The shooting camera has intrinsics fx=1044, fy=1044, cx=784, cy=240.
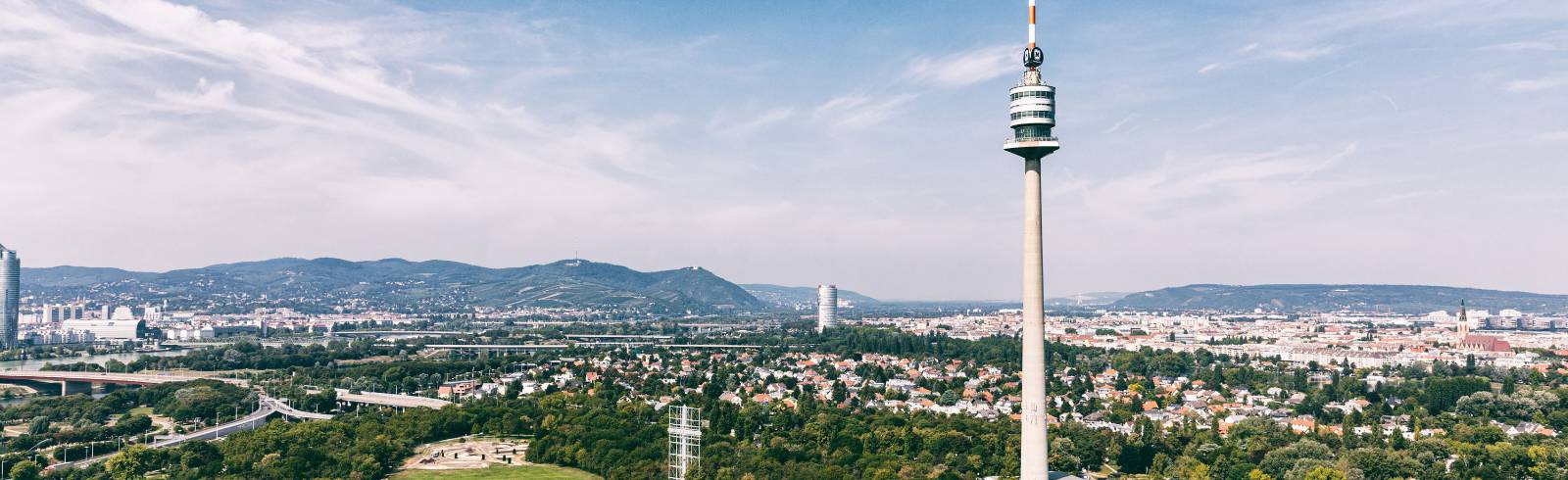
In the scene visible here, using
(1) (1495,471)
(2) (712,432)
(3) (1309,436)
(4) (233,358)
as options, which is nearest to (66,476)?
(2) (712,432)

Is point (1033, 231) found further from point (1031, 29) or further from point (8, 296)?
point (8, 296)

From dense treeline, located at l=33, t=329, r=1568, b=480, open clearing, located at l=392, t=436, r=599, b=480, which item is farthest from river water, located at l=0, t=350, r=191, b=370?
open clearing, located at l=392, t=436, r=599, b=480

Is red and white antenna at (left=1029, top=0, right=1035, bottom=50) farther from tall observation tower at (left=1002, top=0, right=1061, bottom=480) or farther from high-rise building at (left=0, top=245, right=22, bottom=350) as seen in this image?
high-rise building at (left=0, top=245, right=22, bottom=350)

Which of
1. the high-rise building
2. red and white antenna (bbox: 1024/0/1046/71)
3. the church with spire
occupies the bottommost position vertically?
the church with spire

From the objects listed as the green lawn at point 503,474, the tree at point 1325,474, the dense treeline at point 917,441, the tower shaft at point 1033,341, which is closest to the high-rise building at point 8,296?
the dense treeline at point 917,441

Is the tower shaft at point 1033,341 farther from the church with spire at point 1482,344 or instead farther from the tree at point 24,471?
the church with spire at point 1482,344

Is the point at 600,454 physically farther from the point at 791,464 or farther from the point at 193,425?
the point at 193,425

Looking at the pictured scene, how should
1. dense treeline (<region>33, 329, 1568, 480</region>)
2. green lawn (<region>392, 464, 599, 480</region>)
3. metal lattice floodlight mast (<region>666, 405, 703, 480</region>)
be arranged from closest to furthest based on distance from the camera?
dense treeline (<region>33, 329, 1568, 480</region>) < metal lattice floodlight mast (<region>666, 405, 703, 480</region>) < green lawn (<region>392, 464, 599, 480</region>)
